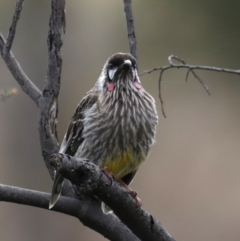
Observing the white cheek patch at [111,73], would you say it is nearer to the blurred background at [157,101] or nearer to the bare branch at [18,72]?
the bare branch at [18,72]

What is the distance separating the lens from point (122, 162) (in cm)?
281

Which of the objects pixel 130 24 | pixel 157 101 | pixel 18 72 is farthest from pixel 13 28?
pixel 157 101

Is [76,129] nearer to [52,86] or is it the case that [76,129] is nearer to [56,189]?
[52,86]

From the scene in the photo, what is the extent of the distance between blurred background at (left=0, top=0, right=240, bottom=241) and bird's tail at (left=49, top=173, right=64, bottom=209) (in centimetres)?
335

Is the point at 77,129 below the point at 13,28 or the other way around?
below

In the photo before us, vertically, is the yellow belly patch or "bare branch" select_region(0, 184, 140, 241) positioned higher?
the yellow belly patch

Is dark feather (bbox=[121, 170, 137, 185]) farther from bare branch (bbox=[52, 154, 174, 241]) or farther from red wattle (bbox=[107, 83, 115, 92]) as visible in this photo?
bare branch (bbox=[52, 154, 174, 241])

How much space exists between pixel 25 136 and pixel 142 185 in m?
1.27

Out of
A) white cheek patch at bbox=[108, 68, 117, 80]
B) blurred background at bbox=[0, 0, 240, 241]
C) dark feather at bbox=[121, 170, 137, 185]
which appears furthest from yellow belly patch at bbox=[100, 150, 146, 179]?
blurred background at bbox=[0, 0, 240, 241]

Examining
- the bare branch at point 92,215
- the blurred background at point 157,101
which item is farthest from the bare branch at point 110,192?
the blurred background at point 157,101

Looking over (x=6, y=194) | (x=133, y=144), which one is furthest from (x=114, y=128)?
(x=6, y=194)

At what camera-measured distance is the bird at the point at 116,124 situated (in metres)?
2.80

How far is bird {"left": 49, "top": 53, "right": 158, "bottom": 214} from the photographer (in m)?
2.80

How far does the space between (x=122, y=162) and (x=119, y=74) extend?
1.36 ft
